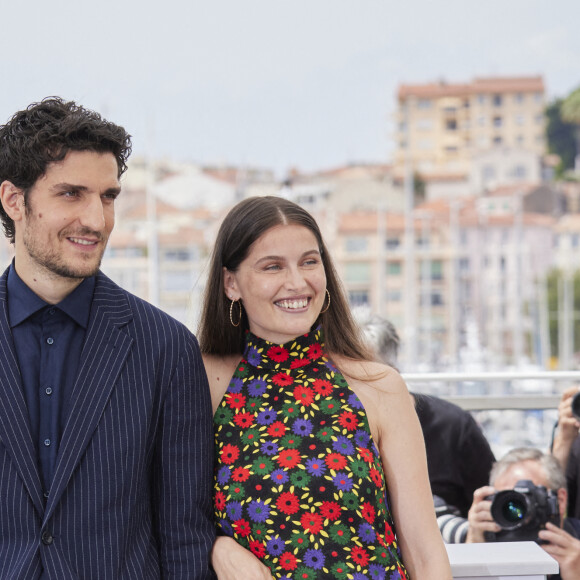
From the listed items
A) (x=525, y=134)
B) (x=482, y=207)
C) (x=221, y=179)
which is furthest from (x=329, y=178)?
(x=525, y=134)

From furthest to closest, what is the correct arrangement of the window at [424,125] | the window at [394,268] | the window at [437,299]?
the window at [424,125] → the window at [437,299] → the window at [394,268]

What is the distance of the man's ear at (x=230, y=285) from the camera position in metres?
1.90

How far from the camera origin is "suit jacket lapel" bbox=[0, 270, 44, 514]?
1531 millimetres

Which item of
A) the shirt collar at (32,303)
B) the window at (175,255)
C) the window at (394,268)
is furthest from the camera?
the window at (394,268)

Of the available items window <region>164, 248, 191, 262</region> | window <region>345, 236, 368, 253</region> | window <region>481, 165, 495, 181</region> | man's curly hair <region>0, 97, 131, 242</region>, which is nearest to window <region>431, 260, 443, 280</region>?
window <region>345, 236, 368, 253</region>

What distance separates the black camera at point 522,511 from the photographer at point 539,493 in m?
0.01

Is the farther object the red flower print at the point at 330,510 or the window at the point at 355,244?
the window at the point at 355,244

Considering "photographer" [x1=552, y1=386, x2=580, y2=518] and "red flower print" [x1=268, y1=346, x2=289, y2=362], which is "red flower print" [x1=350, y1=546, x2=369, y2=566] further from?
"photographer" [x1=552, y1=386, x2=580, y2=518]

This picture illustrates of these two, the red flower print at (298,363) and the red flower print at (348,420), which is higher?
the red flower print at (298,363)

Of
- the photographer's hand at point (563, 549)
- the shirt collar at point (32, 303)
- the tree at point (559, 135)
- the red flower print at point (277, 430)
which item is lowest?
the photographer's hand at point (563, 549)

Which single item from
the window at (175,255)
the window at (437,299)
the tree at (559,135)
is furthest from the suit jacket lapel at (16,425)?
the tree at (559,135)

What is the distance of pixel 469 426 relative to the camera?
2.77 metres

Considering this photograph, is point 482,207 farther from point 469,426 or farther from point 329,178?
point 469,426

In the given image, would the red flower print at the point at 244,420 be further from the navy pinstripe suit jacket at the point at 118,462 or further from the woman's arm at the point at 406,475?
the woman's arm at the point at 406,475
